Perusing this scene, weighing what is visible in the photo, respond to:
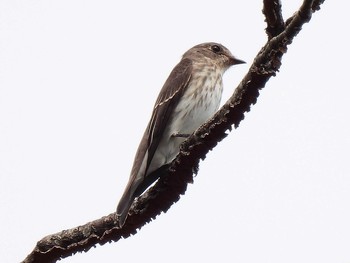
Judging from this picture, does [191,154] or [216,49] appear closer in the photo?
[191,154]

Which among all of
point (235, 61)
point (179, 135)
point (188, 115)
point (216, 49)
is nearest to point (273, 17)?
point (179, 135)

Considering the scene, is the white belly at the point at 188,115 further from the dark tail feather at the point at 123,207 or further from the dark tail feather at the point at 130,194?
the dark tail feather at the point at 123,207

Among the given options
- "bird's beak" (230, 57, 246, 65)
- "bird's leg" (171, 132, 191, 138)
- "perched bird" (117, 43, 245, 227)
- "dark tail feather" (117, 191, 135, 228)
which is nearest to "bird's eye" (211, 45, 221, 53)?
"bird's beak" (230, 57, 246, 65)

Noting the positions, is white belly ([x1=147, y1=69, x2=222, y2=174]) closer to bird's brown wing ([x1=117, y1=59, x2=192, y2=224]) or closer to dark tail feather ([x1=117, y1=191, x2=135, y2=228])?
bird's brown wing ([x1=117, y1=59, x2=192, y2=224])

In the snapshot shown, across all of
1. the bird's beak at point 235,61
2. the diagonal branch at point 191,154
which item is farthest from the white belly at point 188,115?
the diagonal branch at point 191,154

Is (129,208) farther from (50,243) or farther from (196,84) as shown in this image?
(196,84)

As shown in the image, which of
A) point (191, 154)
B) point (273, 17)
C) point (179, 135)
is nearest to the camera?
point (273, 17)

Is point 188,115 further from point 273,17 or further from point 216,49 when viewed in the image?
point 273,17
